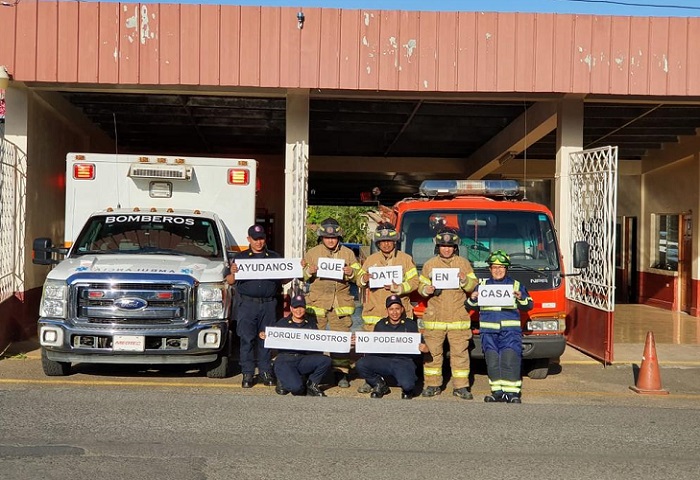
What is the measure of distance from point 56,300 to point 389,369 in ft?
11.8

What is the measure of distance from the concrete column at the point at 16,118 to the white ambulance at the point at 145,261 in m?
1.90

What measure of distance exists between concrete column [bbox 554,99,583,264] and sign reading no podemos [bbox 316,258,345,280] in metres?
4.79

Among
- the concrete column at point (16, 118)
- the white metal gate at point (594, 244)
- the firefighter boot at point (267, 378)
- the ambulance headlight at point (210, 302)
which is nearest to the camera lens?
the ambulance headlight at point (210, 302)

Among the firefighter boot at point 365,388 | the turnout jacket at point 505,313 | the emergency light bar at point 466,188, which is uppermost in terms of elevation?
the emergency light bar at point 466,188

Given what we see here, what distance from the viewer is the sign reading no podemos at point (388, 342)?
856 cm

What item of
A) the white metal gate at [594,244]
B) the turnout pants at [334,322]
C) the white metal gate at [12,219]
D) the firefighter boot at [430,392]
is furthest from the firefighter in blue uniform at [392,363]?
the white metal gate at [12,219]

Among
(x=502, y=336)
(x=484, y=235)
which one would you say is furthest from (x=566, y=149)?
(x=502, y=336)

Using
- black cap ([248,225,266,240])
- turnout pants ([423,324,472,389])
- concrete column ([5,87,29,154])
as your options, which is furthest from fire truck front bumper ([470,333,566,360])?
concrete column ([5,87,29,154])

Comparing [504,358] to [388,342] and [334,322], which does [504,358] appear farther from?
[334,322]

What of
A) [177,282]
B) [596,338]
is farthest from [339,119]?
[177,282]

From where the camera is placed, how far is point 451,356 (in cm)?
877

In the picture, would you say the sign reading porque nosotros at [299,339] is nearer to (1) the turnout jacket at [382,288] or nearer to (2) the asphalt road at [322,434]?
(2) the asphalt road at [322,434]

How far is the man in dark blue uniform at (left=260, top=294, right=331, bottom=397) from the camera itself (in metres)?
8.55

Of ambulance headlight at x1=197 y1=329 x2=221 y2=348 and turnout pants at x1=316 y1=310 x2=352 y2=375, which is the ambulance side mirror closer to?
ambulance headlight at x1=197 y1=329 x2=221 y2=348
